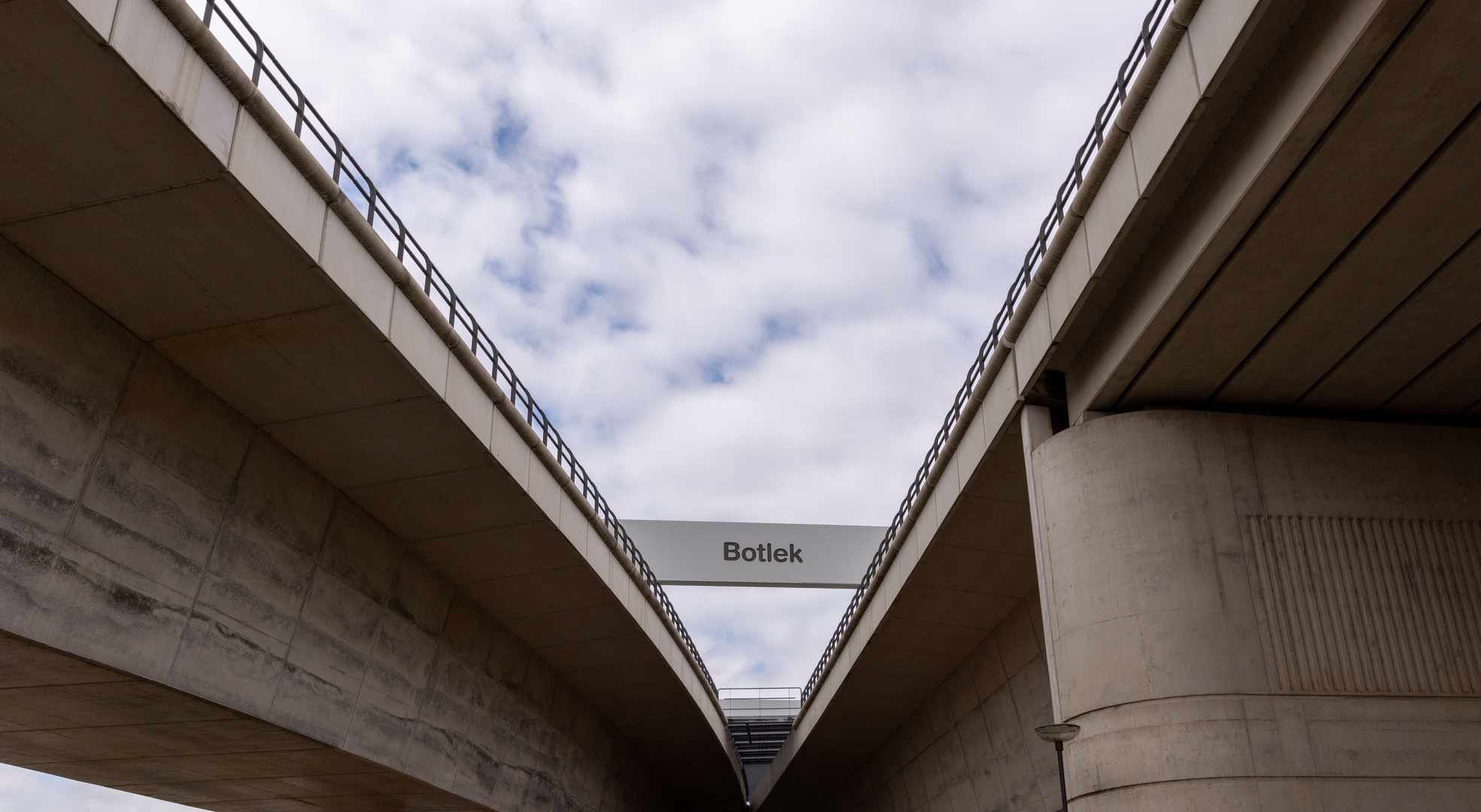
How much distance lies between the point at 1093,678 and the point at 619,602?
11.5 meters

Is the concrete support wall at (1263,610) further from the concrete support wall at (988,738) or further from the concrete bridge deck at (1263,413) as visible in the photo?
the concrete support wall at (988,738)

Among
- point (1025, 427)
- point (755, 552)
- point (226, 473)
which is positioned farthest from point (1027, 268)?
point (755, 552)

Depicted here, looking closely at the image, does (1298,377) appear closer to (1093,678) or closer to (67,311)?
(1093,678)

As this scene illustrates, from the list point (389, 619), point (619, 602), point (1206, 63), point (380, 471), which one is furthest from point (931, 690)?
point (1206, 63)

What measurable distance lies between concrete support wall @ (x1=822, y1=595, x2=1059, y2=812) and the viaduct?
5.04 meters

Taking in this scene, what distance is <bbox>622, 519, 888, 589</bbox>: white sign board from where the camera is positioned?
36125mm

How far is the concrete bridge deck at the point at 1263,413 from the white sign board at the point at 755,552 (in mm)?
20106

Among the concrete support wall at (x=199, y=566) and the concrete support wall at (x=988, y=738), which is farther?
the concrete support wall at (x=988, y=738)

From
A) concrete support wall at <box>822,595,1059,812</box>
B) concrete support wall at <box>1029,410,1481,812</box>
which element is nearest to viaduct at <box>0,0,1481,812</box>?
concrete support wall at <box>1029,410,1481,812</box>

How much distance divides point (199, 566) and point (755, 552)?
79.5ft

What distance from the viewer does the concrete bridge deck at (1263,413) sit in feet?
34.9

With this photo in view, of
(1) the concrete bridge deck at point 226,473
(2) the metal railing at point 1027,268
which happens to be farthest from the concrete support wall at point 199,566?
(2) the metal railing at point 1027,268

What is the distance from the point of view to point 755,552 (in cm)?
3675

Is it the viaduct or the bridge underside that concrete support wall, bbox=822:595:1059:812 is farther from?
the bridge underside
